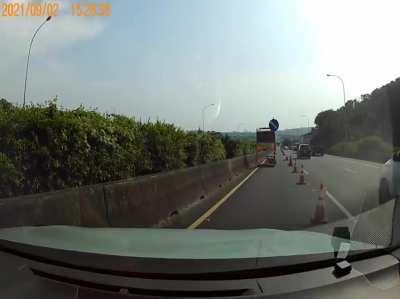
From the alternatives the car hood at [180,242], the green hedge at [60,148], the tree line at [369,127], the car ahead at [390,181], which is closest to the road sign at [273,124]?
the tree line at [369,127]

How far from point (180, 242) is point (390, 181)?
17.1 ft

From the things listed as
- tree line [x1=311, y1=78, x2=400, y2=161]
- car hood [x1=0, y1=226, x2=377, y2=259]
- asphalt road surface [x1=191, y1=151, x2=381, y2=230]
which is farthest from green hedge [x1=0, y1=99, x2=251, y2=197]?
tree line [x1=311, y1=78, x2=400, y2=161]

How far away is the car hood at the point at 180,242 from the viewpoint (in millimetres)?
3775

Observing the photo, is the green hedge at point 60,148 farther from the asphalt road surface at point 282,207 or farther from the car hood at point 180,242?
the car hood at point 180,242

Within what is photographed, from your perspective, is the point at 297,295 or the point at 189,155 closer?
the point at 297,295

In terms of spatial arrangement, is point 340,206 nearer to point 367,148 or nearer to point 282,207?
point 282,207

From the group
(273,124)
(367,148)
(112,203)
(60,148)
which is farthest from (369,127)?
(112,203)

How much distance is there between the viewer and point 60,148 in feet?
32.3

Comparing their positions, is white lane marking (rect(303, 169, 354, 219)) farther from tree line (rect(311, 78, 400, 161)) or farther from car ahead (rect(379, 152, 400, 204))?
tree line (rect(311, 78, 400, 161))

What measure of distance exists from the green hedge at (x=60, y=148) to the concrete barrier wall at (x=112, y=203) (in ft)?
3.63

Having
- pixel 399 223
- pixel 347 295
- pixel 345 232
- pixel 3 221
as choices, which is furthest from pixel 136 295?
pixel 3 221

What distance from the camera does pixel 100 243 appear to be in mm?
4277

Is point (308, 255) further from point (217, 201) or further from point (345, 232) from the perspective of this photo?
point (217, 201)

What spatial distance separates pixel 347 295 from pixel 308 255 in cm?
35
